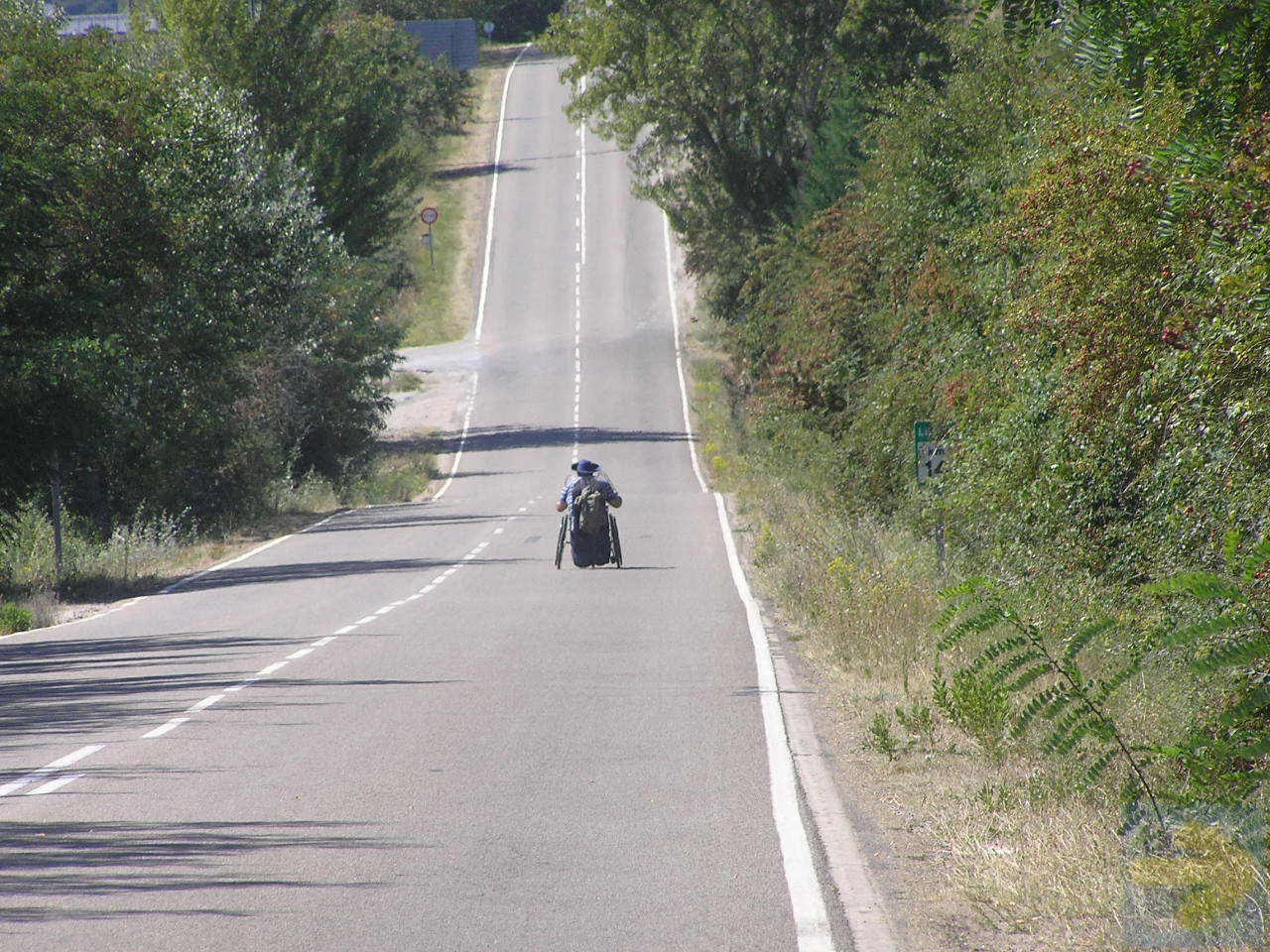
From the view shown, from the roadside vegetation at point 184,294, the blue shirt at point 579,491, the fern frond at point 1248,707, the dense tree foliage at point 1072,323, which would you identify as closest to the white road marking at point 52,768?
the dense tree foliage at point 1072,323

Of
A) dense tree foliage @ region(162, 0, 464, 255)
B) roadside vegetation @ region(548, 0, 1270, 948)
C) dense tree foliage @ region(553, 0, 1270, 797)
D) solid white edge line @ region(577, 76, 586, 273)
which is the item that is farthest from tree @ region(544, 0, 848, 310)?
solid white edge line @ region(577, 76, 586, 273)

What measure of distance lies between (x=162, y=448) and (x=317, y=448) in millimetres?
17331

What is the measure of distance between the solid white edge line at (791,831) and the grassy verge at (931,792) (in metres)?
0.31

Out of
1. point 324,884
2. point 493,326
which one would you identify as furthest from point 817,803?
point 493,326

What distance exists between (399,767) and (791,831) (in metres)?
2.55

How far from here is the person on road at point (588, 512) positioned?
901 inches

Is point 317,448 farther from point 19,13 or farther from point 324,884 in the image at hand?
point 324,884

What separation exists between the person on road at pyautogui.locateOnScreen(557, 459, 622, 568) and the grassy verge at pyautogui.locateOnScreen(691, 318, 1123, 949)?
5.25 metres

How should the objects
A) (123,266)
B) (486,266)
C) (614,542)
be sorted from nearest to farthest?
1. (614,542)
2. (123,266)
3. (486,266)

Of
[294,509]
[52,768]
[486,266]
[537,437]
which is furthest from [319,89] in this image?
[52,768]

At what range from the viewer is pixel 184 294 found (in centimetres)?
2603

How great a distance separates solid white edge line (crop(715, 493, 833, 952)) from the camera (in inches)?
234

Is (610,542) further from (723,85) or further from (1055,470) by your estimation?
(723,85)

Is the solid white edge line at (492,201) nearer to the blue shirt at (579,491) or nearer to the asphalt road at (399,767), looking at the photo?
the blue shirt at (579,491)
